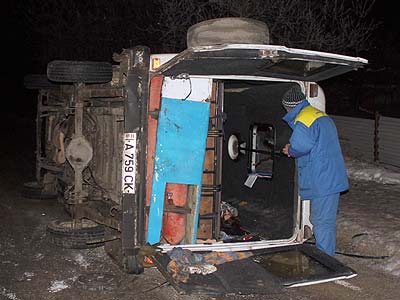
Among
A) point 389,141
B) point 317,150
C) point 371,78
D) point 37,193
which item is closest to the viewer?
point 317,150

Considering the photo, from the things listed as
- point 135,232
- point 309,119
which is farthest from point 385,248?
point 135,232

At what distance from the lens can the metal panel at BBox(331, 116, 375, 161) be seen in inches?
546

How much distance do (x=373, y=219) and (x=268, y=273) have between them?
3195mm

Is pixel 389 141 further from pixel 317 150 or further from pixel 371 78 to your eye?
pixel 371 78

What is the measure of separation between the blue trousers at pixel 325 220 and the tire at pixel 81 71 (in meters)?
2.66

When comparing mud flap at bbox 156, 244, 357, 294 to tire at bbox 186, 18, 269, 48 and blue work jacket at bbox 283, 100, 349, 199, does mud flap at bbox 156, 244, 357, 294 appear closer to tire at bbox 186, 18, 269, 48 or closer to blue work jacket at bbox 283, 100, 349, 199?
blue work jacket at bbox 283, 100, 349, 199

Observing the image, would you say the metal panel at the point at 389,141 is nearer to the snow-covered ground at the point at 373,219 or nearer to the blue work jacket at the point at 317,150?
the snow-covered ground at the point at 373,219

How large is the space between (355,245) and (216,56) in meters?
3.62

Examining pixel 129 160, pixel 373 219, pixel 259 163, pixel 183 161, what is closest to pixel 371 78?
pixel 373 219

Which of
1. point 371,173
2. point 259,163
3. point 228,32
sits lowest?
point 371,173

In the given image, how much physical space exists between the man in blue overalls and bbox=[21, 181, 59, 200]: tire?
474 centimetres

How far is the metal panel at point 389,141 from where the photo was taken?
12906mm

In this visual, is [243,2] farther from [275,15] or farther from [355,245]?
[355,245]

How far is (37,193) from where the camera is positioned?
9.20 metres
